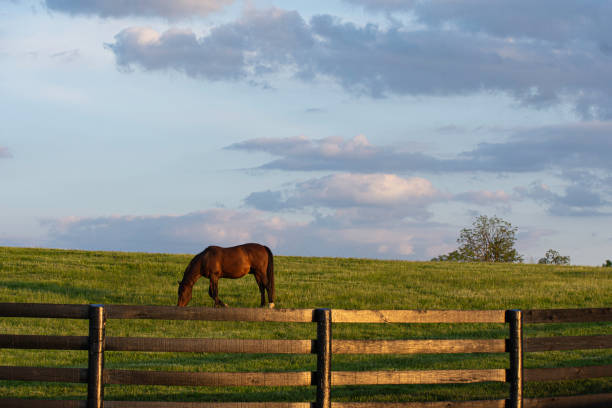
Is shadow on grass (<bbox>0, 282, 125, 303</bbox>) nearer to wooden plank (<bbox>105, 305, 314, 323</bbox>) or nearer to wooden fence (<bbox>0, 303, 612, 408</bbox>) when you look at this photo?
wooden fence (<bbox>0, 303, 612, 408</bbox>)

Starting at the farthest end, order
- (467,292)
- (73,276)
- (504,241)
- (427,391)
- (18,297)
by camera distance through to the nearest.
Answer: (504,241)
(73,276)
(467,292)
(18,297)
(427,391)

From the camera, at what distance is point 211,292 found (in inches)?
1016

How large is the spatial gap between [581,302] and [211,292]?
17.0 m

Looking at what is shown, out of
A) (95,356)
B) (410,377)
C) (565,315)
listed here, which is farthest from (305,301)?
(95,356)

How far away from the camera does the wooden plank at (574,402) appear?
1148 cm

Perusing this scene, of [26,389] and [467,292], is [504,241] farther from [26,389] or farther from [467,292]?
[26,389]

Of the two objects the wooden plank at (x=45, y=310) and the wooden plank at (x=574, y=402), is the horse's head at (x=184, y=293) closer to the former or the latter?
the wooden plank at (x=45, y=310)

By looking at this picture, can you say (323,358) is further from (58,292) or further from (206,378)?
(58,292)

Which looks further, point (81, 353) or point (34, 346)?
point (81, 353)

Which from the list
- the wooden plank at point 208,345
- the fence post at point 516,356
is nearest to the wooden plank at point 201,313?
the wooden plank at point 208,345

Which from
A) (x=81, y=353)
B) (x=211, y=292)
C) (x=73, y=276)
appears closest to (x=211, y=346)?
(x=81, y=353)

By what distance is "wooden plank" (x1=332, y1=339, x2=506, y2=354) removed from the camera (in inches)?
406

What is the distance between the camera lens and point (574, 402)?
11766mm

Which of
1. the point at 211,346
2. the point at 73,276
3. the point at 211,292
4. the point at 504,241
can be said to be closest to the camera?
the point at 211,346
